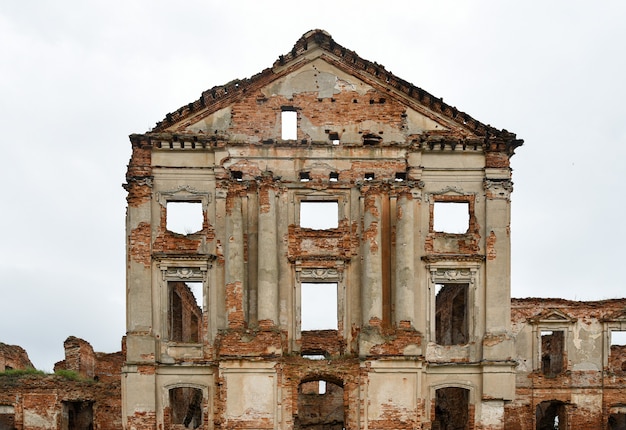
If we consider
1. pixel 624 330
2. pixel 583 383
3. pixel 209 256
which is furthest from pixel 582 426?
pixel 209 256

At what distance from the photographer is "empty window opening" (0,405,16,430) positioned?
18297mm

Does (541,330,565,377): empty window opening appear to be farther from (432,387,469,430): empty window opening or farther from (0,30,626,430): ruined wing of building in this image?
(0,30,626,430): ruined wing of building

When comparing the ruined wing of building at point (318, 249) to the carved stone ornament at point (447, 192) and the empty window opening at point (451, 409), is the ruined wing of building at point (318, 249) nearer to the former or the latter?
the carved stone ornament at point (447, 192)

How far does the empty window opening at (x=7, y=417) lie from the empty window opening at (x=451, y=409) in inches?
420

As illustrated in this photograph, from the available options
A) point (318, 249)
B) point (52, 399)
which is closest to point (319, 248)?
point (318, 249)

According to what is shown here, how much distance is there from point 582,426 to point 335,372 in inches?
343

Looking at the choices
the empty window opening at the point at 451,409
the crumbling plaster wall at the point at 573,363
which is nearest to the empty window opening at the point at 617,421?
the crumbling plaster wall at the point at 573,363

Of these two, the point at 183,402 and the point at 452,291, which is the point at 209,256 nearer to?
the point at 183,402

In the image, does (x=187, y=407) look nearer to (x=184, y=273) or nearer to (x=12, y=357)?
(x=184, y=273)

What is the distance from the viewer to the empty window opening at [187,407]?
19688 mm

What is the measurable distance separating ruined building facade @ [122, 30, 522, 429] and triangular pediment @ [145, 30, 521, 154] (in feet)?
0.11

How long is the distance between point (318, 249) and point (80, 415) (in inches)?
326

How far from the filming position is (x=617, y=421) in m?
21.8

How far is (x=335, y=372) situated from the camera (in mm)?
16203
